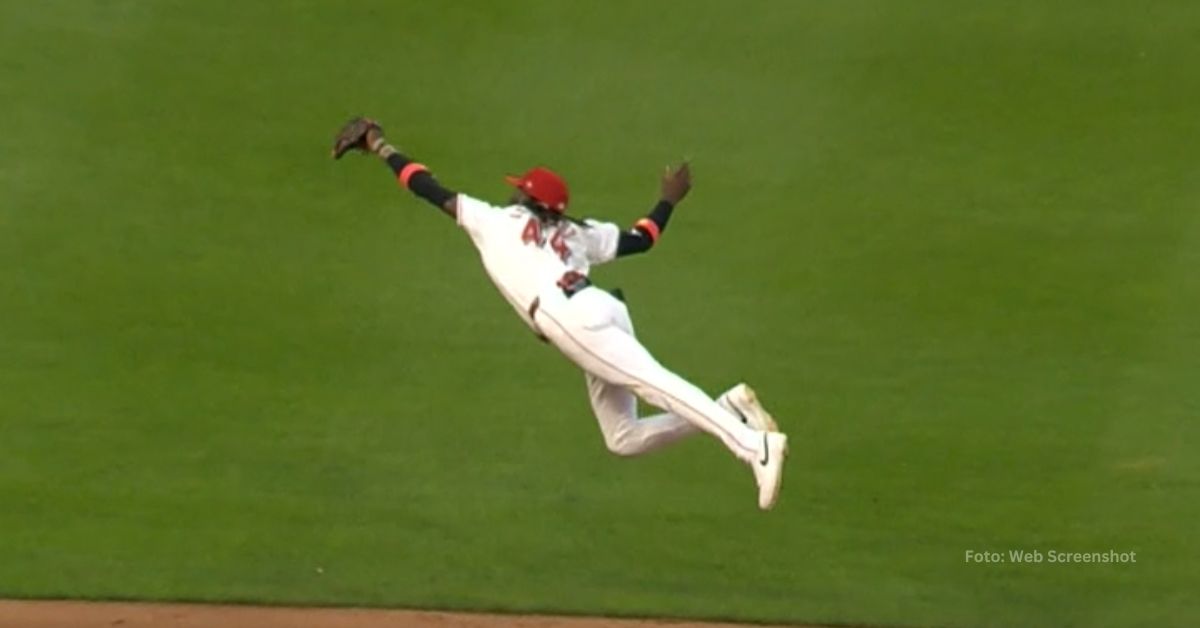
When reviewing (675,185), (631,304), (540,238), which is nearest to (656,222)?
(675,185)

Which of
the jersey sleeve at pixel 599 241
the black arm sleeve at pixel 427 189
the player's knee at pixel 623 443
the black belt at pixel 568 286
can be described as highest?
the black arm sleeve at pixel 427 189

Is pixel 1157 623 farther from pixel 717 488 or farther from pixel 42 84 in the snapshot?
pixel 42 84

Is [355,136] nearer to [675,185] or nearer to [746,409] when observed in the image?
[675,185]

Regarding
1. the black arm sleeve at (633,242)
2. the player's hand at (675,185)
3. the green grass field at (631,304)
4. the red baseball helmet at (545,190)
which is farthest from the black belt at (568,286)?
the green grass field at (631,304)

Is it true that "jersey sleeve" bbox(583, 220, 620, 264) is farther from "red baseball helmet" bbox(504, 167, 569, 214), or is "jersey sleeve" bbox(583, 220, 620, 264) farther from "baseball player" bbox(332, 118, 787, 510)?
"red baseball helmet" bbox(504, 167, 569, 214)

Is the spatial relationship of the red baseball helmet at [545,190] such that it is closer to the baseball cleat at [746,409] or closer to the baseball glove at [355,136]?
the baseball glove at [355,136]

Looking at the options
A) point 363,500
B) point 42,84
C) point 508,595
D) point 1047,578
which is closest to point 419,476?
point 363,500

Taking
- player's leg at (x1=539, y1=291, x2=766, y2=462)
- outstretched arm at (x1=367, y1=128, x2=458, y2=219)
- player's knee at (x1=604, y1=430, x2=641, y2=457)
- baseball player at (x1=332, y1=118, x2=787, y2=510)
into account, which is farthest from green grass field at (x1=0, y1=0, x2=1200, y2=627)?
outstretched arm at (x1=367, y1=128, x2=458, y2=219)
